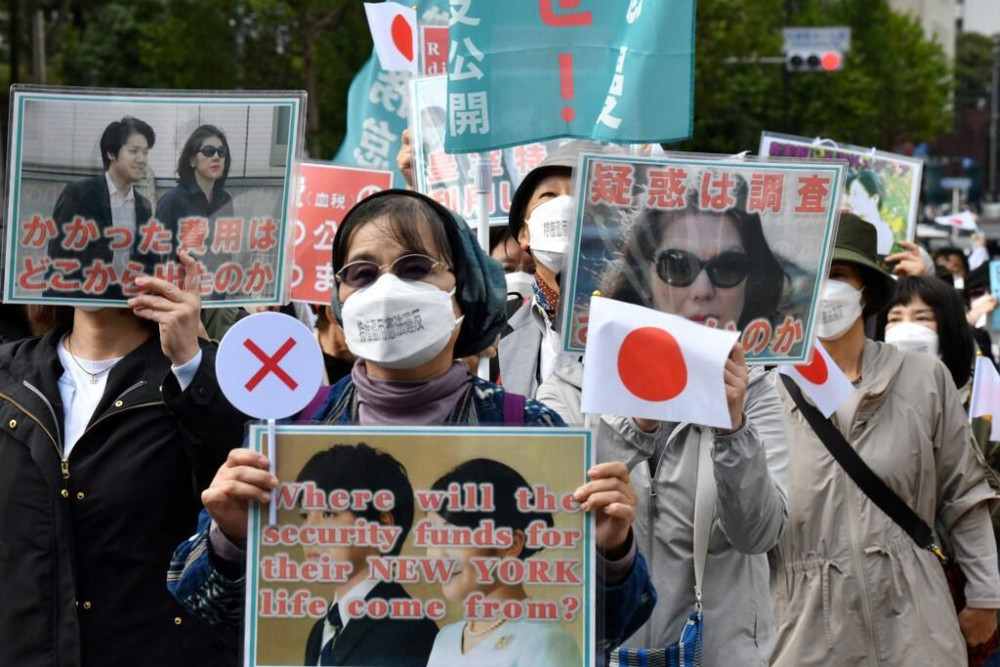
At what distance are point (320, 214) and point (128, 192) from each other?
3292 mm

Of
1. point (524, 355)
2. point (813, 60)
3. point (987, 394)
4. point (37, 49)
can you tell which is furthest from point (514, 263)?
point (813, 60)

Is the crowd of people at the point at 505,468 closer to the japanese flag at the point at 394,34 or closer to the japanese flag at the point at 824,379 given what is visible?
the japanese flag at the point at 824,379

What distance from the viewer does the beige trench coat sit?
16.5 ft

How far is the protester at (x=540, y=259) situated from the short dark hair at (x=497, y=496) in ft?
4.11

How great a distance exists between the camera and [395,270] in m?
3.14

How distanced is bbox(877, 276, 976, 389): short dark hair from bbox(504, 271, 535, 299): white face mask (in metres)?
1.81

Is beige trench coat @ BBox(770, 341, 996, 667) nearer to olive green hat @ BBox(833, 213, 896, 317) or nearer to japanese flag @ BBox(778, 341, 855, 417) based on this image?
olive green hat @ BBox(833, 213, 896, 317)

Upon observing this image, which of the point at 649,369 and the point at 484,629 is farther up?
the point at 649,369

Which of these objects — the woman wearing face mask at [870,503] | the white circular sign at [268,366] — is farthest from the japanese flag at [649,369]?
the woman wearing face mask at [870,503]

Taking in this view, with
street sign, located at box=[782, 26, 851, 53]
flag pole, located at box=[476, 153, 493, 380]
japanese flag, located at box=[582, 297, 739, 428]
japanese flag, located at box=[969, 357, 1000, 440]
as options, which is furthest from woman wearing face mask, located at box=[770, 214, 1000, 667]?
street sign, located at box=[782, 26, 851, 53]

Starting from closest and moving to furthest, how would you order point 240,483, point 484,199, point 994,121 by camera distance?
point 240,483 < point 484,199 < point 994,121

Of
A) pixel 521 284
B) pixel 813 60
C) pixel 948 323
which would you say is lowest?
pixel 948 323

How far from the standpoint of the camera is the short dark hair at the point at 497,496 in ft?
9.48

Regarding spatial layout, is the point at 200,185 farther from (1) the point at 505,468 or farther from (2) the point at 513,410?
(1) the point at 505,468
